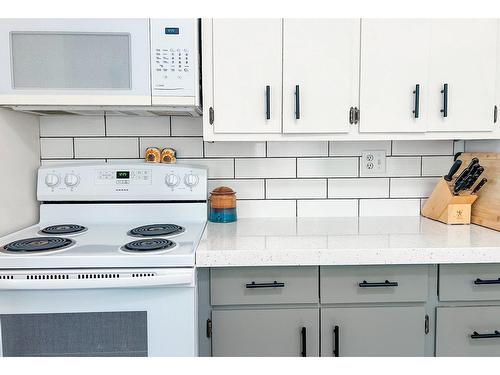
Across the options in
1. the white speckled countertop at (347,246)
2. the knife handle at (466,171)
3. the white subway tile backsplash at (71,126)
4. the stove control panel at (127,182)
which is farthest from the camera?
the white subway tile backsplash at (71,126)

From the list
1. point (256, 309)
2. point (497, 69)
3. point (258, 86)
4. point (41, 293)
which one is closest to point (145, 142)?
point (258, 86)

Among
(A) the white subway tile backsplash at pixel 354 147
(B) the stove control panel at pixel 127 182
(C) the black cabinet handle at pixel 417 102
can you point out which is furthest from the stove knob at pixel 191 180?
(C) the black cabinet handle at pixel 417 102

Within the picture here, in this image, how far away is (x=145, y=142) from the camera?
1900 millimetres

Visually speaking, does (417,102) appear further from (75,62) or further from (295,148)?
(75,62)

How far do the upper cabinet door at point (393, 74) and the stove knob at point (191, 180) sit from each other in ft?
2.56

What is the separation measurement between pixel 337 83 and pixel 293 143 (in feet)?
1.40

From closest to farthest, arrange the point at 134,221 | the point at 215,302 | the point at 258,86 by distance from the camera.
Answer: the point at 215,302 < the point at 258,86 < the point at 134,221

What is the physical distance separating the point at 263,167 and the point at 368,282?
799 millimetres

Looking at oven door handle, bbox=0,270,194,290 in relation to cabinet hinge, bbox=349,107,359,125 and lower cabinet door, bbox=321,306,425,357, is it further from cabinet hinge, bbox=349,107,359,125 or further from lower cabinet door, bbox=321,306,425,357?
cabinet hinge, bbox=349,107,359,125

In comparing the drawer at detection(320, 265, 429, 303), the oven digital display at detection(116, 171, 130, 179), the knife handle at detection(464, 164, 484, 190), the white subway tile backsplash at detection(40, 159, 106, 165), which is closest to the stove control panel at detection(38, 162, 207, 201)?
the oven digital display at detection(116, 171, 130, 179)

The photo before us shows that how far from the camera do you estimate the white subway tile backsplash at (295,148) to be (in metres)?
1.93

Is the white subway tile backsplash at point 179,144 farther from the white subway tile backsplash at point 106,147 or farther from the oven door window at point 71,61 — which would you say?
the oven door window at point 71,61

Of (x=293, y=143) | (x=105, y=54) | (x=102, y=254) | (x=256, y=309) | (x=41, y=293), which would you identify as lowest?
(x=256, y=309)

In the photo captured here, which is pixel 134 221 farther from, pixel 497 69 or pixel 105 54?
pixel 497 69
